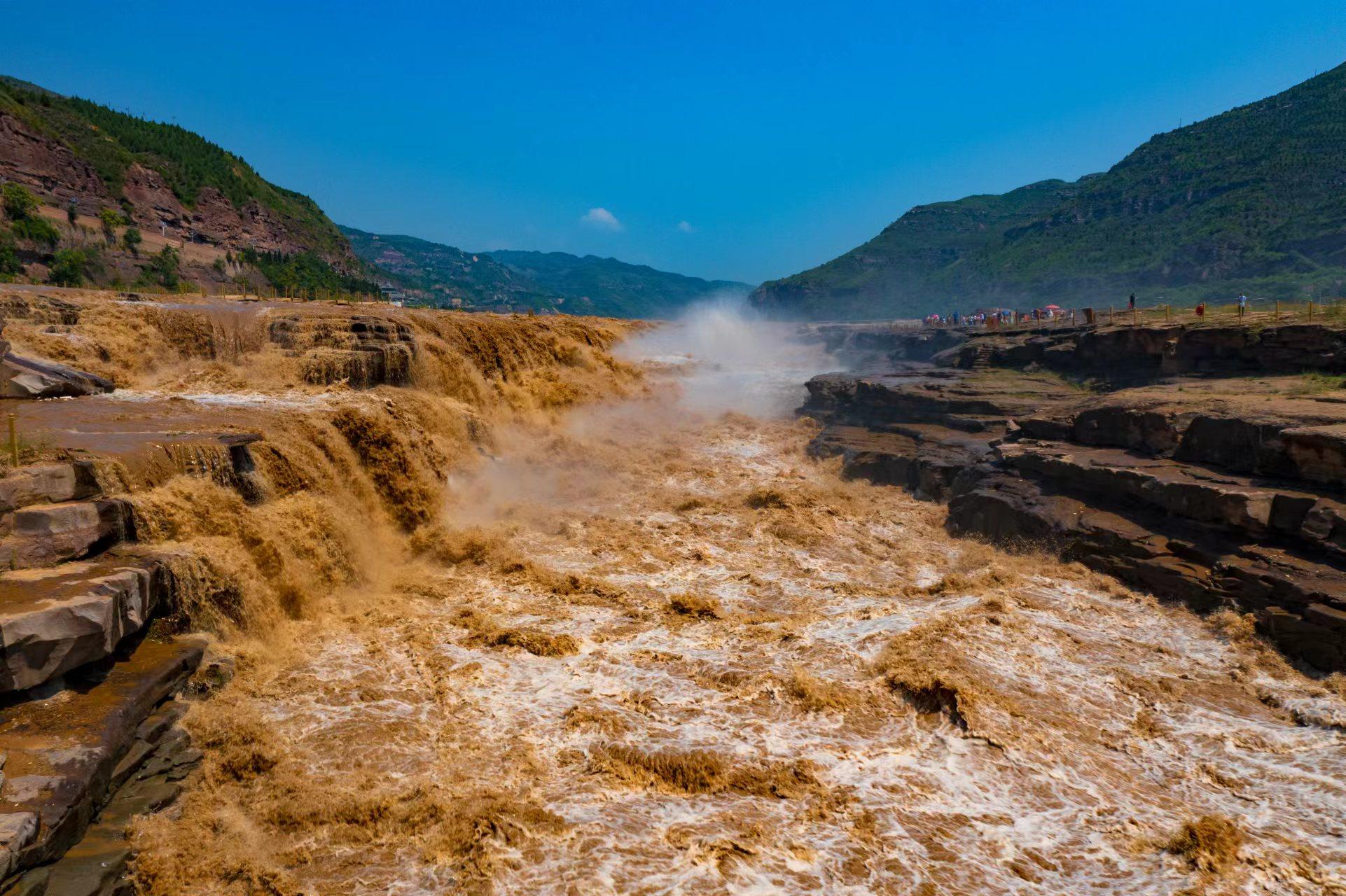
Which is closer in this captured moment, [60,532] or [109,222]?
[60,532]

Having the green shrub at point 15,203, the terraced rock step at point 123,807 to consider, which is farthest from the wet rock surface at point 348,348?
the green shrub at point 15,203

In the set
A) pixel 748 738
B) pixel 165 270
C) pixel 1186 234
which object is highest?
pixel 165 270

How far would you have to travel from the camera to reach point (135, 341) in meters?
13.3

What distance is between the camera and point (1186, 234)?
5794 centimetres

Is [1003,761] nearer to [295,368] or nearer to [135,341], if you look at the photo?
[295,368]

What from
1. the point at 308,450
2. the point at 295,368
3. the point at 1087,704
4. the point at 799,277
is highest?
the point at 799,277

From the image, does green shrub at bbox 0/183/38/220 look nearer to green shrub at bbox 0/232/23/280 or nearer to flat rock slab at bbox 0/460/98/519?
green shrub at bbox 0/232/23/280

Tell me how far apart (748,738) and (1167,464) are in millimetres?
8714

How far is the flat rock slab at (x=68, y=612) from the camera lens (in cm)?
486

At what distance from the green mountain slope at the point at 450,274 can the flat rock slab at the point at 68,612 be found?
11264cm

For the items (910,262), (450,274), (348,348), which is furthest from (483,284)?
(348,348)

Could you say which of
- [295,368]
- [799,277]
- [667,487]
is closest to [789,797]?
[667,487]

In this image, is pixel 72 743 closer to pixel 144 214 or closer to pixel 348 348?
pixel 348 348

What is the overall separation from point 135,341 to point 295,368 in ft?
9.39
